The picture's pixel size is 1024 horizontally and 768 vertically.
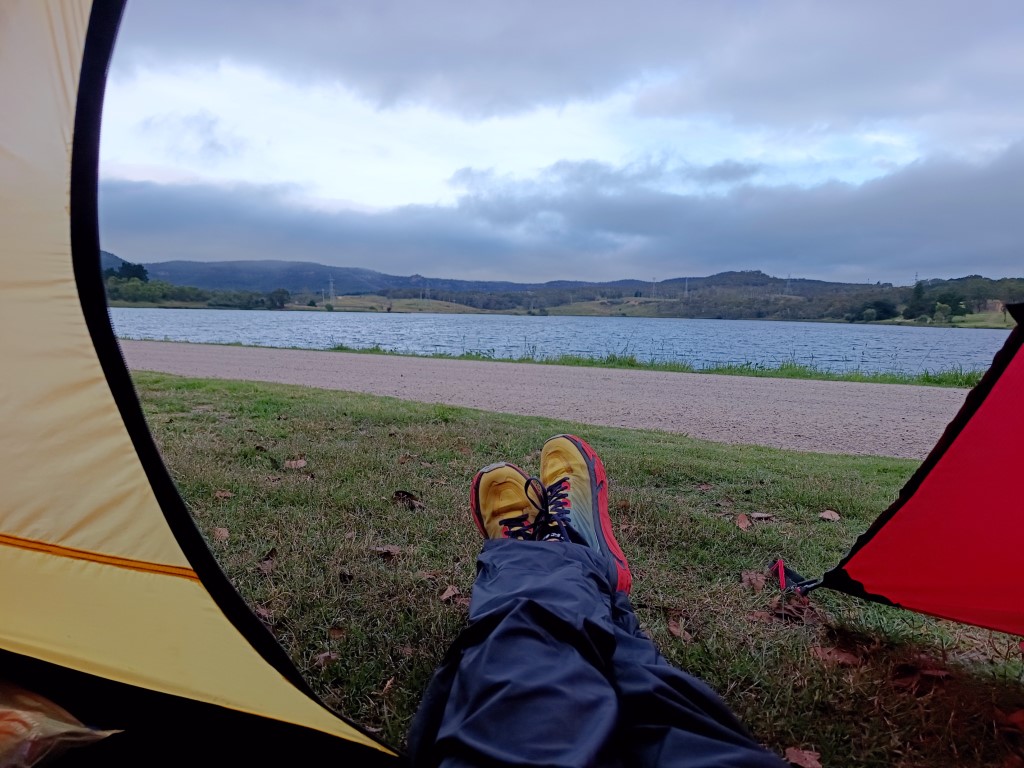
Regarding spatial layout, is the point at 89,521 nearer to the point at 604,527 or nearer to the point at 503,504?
the point at 503,504

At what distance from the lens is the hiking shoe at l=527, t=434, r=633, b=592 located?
80.4 inches

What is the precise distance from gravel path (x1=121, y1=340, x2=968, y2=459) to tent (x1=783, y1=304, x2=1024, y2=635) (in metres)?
4.02

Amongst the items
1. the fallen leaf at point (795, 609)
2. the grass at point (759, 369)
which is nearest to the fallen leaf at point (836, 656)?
the fallen leaf at point (795, 609)

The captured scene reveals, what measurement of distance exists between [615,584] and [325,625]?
954 mm

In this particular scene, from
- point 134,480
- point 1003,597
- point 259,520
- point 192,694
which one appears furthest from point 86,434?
point 1003,597

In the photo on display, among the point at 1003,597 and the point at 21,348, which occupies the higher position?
the point at 21,348

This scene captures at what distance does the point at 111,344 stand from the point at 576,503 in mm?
1600

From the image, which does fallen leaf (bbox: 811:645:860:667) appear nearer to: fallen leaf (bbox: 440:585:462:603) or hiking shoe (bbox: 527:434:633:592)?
hiking shoe (bbox: 527:434:633:592)

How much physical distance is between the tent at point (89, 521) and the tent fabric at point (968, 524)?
165 centimetres

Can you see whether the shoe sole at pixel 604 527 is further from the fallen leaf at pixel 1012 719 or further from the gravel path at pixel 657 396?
the gravel path at pixel 657 396

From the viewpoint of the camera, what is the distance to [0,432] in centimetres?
136

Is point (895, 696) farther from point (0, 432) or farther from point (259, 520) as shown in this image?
point (259, 520)

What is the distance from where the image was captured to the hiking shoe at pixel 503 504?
2.13 m

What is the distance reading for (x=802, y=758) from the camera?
57.5 inches
